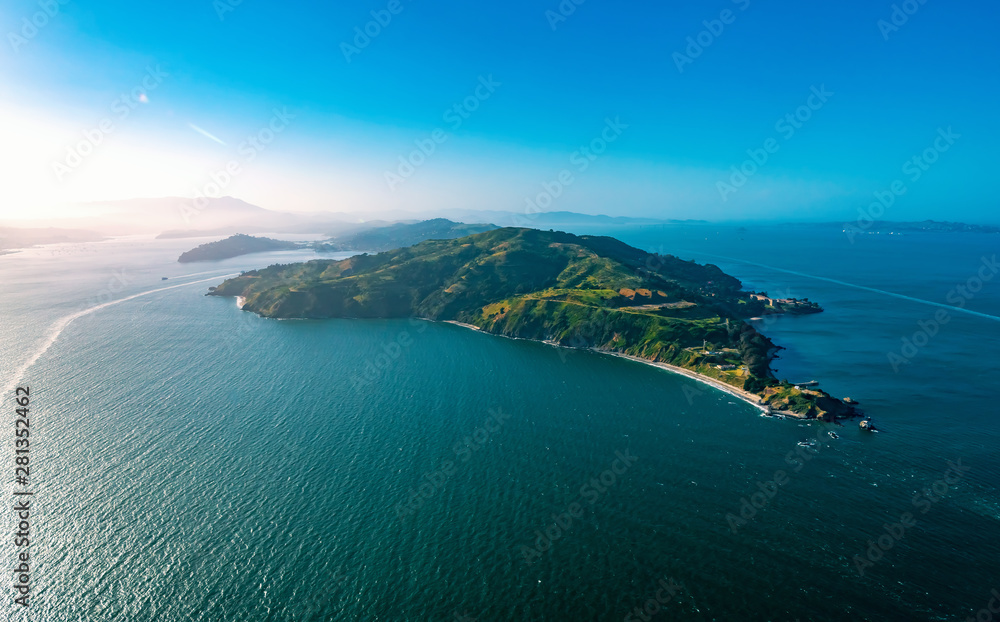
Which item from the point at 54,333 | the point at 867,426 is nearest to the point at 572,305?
the point at 867,426

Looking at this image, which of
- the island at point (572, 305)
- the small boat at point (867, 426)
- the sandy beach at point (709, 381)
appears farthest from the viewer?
the island at point (572, 305)

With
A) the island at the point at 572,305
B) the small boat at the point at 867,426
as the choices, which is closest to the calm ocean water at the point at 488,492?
the small boat at the point at 867,426

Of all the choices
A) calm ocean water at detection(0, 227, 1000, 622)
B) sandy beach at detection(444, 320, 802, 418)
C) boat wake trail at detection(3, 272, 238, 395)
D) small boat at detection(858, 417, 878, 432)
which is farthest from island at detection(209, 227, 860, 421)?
boat wake trail at detection(3, 272, 238, 395)

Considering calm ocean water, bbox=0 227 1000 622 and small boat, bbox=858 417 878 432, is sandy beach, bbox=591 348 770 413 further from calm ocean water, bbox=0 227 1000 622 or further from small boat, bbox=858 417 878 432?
small boat, bbox=858 417 878 432

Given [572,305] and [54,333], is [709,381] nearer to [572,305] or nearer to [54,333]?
[572,305]

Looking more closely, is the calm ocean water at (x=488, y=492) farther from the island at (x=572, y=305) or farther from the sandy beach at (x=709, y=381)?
the island at (x=572, y=305)

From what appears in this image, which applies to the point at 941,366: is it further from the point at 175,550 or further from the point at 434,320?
the point at 175,550

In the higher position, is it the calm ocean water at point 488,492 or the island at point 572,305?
the island at point 572,305

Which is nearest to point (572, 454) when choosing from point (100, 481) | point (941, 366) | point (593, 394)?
point (593, 394)
